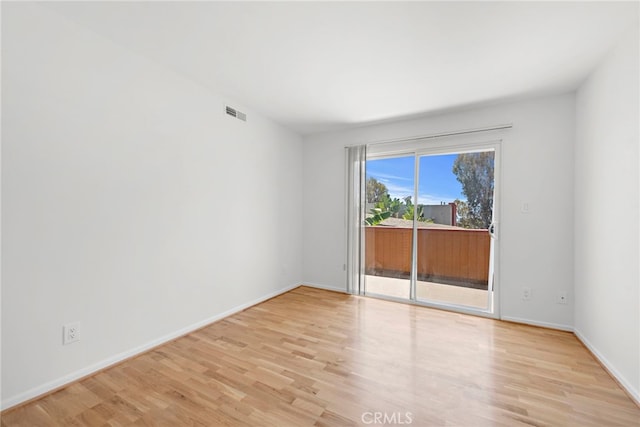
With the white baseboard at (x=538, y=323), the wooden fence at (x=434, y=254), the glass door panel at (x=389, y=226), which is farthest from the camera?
the glass door panel at (x=389, y=226)

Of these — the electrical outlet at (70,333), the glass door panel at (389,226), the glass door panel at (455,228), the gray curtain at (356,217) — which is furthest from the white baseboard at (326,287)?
the electrical outlet at (70,333)

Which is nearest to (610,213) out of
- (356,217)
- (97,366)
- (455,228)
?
(455,228)

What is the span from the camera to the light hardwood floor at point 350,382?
157 cm

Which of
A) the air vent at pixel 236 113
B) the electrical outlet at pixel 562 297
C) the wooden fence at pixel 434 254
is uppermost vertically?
the air vent at pixel 236 113

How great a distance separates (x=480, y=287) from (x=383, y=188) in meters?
1.74

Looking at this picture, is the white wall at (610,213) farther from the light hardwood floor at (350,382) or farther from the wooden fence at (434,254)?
the wooden fence at (434,254)

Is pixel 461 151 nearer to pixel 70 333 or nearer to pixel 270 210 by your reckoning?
pixel 270 210

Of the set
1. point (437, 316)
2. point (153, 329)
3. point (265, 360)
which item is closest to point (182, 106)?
point (153, 329)

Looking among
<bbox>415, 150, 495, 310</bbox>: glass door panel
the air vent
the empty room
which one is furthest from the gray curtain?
the air vent

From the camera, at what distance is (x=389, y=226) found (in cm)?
386

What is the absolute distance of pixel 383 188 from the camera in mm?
3896

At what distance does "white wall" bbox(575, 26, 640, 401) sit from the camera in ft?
5.96

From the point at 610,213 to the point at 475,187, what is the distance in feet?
4.17

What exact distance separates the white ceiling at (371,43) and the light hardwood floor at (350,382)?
95.8 inches
